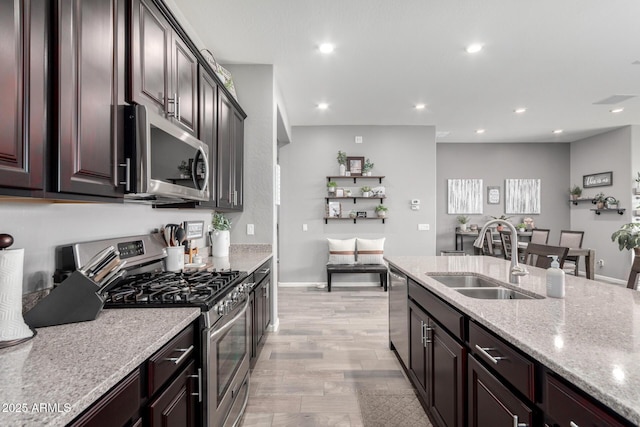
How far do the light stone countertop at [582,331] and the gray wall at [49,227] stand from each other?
5.89 ft

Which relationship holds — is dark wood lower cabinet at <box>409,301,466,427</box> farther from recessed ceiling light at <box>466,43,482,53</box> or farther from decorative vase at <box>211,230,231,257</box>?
recessed ceiling light at <box>466,43,482,53</box>

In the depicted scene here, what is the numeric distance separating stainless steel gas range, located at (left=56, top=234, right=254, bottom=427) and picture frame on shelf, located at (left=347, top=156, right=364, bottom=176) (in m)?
3.90

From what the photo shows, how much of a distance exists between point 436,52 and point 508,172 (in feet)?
15.8

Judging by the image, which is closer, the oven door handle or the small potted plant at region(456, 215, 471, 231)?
the oven door handle

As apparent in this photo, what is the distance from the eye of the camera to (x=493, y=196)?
22.4 feet

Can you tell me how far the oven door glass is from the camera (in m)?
1.50

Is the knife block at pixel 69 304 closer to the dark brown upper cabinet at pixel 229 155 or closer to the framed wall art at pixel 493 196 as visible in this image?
the dark brown upper cabinet at pixel 229 155

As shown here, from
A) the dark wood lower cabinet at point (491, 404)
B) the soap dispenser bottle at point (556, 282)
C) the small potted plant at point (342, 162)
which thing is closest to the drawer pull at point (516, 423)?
the dark wood lower cabinet at point (491, 404)

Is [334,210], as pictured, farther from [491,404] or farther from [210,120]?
[491,404]

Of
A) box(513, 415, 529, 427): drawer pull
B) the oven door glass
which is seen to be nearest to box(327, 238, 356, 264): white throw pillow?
the oven door glass

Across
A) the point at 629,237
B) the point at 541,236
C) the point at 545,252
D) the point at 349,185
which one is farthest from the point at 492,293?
the point at 629,237

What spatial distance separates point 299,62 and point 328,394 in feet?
10.3

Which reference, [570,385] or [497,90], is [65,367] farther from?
[497,90]

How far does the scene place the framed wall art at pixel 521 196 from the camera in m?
6.84
